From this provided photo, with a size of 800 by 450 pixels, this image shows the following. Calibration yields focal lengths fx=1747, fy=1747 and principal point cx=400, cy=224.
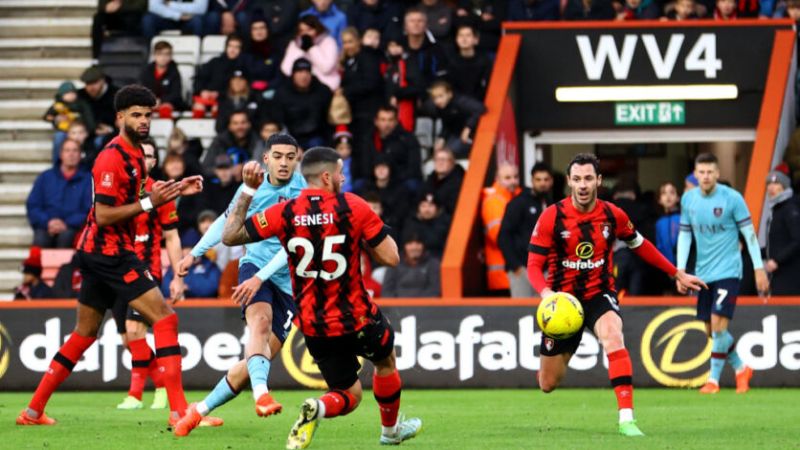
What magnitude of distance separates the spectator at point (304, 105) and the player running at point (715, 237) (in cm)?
608

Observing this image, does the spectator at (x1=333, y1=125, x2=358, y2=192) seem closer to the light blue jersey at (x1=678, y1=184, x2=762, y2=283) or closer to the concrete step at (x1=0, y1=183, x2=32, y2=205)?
the concrete step at (x1=0, y1=183, x2=32, y2=205)

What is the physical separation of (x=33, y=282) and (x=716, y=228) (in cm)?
801

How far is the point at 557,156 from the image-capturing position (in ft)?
83.1

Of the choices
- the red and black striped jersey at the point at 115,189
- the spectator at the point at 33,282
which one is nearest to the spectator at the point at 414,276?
the spectator at the point at 33,282

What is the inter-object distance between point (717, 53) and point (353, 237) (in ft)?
40.4

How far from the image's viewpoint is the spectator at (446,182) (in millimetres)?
19703

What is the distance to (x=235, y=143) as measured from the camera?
2073cm

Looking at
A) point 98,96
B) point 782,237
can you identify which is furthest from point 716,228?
point 98,96

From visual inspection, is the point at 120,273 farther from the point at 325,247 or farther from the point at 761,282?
the point at 761,282

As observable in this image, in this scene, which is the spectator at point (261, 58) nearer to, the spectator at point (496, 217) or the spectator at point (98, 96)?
the spectator at point (98, 96)

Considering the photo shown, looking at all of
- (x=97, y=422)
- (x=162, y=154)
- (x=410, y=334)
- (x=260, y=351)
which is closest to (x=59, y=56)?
(x=162, y=154)

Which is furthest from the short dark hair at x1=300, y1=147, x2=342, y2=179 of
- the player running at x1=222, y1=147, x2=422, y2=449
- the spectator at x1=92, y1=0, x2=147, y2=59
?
the spectator at x1=92, y1=0, x2=147, y2=59

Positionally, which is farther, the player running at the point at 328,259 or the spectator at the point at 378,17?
the spectator at the point at 378,17

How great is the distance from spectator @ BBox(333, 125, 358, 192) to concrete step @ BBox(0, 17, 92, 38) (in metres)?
5.42
